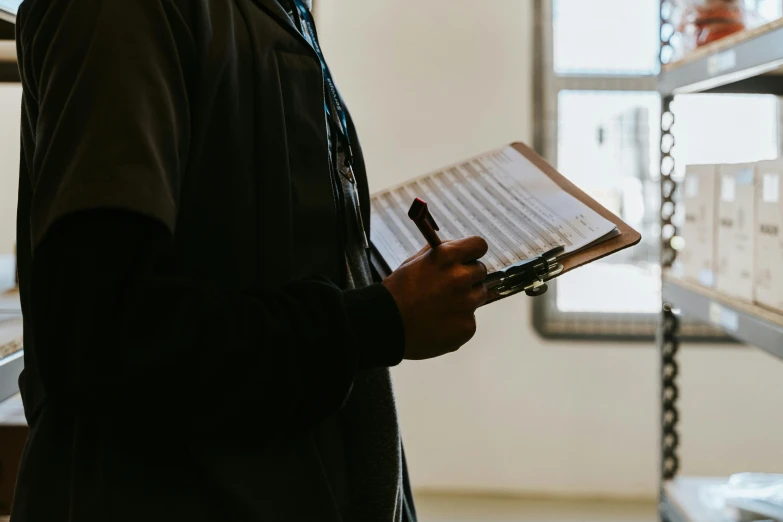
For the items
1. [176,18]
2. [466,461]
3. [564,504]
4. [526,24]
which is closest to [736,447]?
[564,504]

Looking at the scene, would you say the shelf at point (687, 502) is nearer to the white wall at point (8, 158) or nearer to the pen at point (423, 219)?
the pen at point (423, 219)

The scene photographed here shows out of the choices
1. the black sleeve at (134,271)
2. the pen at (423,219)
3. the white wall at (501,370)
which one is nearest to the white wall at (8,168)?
the black sleeve at (134,271)

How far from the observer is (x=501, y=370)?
2527 mm

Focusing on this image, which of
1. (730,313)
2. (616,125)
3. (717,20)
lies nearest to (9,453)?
(730,313)

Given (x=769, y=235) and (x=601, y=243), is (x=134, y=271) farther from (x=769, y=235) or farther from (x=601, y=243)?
(x=769, y=235)

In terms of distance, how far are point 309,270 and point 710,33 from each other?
3.29 ft

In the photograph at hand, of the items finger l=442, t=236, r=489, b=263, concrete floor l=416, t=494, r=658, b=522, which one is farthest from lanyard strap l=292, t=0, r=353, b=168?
concrete floor l=416, t=494, r=658, b=522

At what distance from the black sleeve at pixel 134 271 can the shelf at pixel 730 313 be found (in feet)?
2.31

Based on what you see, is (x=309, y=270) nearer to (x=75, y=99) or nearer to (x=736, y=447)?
(x=75, y=99)

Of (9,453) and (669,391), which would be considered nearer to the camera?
(9,453)

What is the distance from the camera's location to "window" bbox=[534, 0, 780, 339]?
249cm

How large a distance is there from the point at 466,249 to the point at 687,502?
38.5 inches

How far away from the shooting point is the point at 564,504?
8.15 feet

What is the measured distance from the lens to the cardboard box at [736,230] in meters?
1.09
